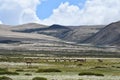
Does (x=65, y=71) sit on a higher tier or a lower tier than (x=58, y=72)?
lower

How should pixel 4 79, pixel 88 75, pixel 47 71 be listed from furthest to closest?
pixel 47 71
pixel 88 75
pixel 4 79

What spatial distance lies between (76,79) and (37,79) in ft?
15.7

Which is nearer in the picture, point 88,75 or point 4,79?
point 4,79

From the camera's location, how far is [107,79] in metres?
43.8

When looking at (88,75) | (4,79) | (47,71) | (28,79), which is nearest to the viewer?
(4,79)

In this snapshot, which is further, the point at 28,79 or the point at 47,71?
the point at 47,71

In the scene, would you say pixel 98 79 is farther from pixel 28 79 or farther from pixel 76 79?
pixel 28 79

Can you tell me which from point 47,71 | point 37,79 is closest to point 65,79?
point 37,79

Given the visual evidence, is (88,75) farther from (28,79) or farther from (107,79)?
(28,79)

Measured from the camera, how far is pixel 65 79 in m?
42.8

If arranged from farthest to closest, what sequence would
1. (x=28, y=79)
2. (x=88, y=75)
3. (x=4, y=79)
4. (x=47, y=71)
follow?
(x=47, y=71) → (x=88, y=75) → (x=28, y=79) → (x=4, y=79)

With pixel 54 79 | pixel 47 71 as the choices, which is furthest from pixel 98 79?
pixel 47 71

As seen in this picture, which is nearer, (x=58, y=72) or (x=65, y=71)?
(x=58, y=72)

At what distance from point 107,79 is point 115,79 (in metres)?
0.81
